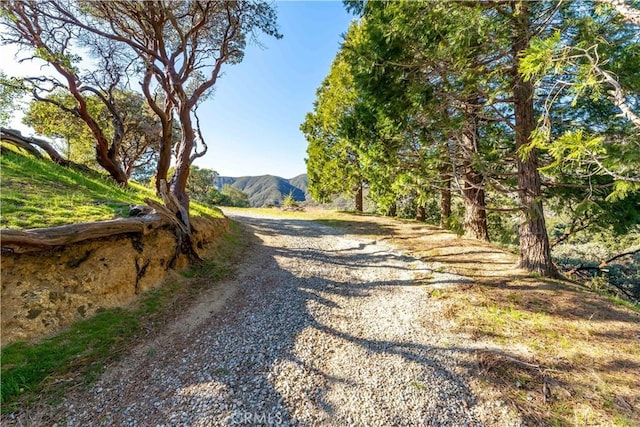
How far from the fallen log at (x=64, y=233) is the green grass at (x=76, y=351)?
1229mm

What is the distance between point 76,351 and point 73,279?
1.16 metres

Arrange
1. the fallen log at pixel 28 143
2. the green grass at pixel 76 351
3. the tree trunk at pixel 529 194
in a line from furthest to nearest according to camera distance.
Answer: the fallen log at pixel 28 143 < the tree trunk at pixel 529 194 < the green grass at pixel 76 351

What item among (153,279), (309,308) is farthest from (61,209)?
(309,308)

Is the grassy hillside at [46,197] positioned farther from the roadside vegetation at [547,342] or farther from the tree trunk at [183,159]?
the roadside vegetation at [547,342]

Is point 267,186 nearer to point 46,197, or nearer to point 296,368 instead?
point 46,197

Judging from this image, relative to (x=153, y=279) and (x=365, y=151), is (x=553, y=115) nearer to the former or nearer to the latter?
(x=365, y=151)

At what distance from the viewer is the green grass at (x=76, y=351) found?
2598 millimetres

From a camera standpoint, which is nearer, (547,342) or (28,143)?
(547,342)

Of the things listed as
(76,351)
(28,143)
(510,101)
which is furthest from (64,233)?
(510,101)

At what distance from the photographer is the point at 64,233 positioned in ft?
12.1

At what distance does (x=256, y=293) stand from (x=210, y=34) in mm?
9164

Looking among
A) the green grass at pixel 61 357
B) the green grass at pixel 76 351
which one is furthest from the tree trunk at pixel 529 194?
the green grass at pixel 61 357

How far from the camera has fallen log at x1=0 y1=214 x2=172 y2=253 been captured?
323 cm

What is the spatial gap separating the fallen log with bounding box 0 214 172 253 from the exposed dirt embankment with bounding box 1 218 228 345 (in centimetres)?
16
